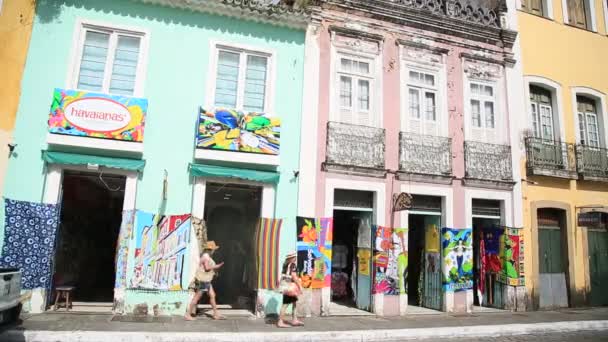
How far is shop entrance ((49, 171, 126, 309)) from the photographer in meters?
9.38

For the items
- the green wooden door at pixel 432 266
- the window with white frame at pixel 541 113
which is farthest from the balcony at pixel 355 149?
the window with white frame at pixel 541 113

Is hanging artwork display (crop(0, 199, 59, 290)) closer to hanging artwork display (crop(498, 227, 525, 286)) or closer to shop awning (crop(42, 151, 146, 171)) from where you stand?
shop awning (crop(42, 151, 146, 171))

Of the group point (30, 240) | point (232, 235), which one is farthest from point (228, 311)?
point (30, 240)

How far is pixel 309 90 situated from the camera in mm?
10086

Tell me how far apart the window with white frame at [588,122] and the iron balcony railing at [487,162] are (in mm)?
3355

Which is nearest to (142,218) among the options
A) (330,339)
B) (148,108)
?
(148,108)

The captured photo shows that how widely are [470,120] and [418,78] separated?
197 cm

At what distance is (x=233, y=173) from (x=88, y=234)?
16.8 feet

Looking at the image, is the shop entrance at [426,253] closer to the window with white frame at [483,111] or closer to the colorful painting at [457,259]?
the colorful painting at [457,259]

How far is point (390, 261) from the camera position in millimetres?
10125

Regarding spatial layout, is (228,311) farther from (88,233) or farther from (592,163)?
(592,163)

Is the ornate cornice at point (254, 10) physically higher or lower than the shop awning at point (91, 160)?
higher

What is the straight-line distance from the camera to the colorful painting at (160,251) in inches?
332

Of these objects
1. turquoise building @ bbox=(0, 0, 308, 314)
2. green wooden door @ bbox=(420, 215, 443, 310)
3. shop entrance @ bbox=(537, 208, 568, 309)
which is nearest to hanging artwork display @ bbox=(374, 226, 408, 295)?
green wooden door @ bbox=(420, 215, 443, 310)
